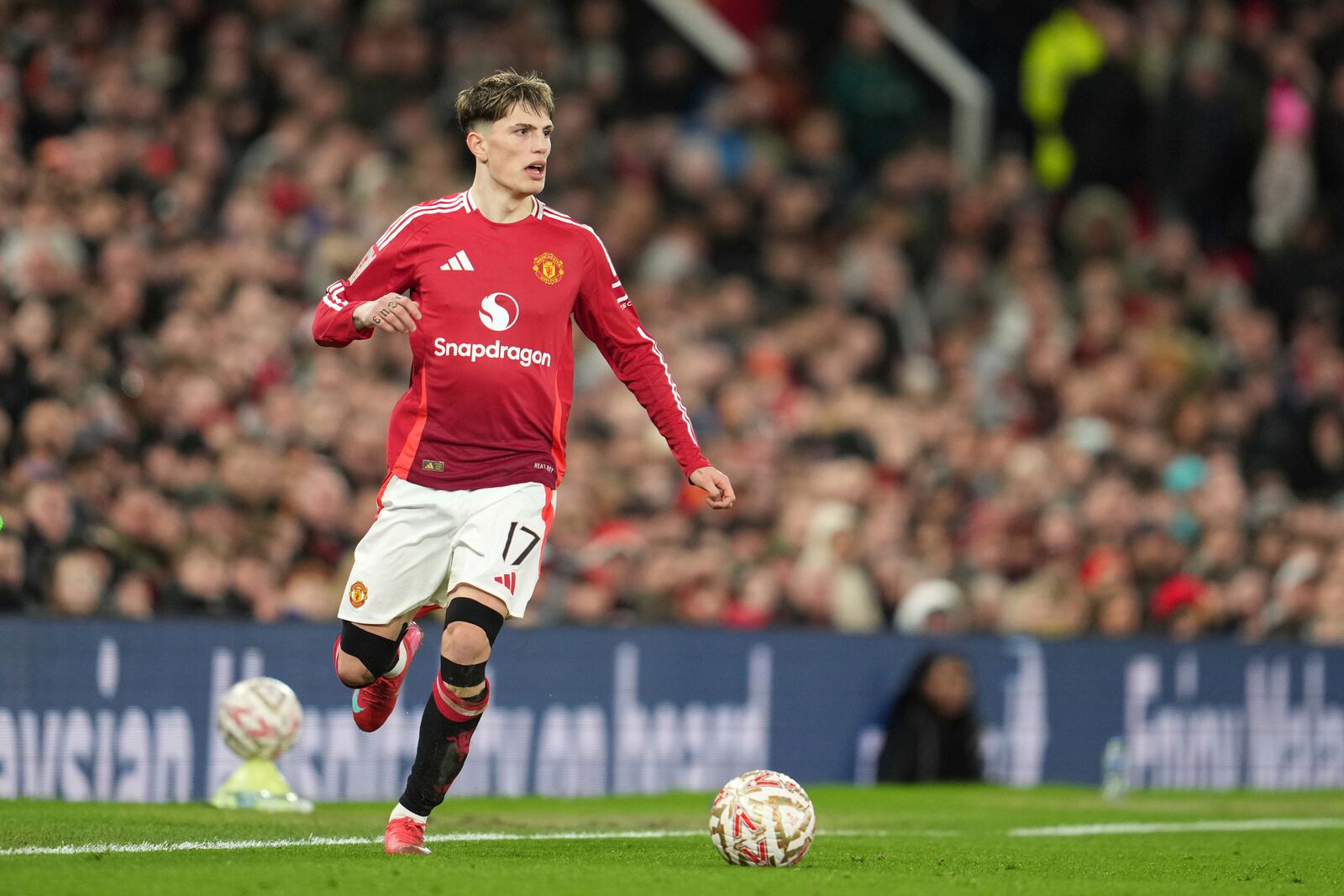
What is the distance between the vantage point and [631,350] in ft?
30.0

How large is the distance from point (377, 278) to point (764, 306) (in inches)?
447

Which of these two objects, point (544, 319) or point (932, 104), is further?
point (932, 104)

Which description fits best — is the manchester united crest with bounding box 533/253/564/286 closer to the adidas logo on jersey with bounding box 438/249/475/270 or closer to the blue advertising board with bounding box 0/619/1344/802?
the adidas logo on jersey with bounding box 438/249/475/270

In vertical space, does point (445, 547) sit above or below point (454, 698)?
above

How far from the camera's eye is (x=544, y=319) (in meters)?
8.79

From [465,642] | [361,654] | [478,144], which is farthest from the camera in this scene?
[361,654]

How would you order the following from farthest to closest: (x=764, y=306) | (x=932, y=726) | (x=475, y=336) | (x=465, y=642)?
1. (x=764, y=306)
2. (x=932, y=726)
3. (x=475, y=336)
4. (x=465, y=642)

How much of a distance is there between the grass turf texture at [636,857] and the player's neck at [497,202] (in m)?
2.27

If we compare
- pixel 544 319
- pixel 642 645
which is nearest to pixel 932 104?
pixel 642 645

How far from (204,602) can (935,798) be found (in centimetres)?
434

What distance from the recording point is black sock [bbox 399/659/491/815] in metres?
8.52

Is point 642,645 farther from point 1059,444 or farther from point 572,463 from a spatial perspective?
point 1059,444

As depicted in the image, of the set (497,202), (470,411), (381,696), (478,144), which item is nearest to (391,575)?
(470,411)

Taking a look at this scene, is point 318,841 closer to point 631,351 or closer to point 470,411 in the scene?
point 470,411
